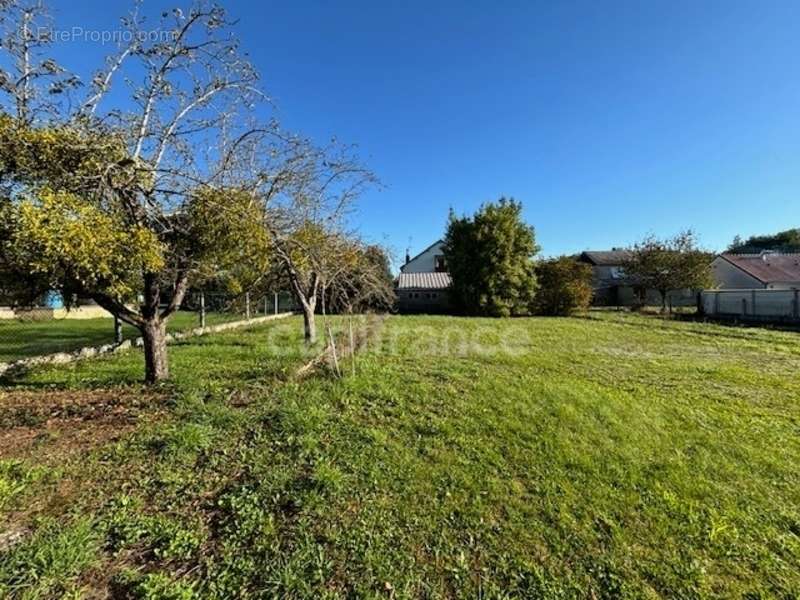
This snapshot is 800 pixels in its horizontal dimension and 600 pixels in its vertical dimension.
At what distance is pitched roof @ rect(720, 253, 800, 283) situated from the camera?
25516 millimetres

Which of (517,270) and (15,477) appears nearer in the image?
(15,477)

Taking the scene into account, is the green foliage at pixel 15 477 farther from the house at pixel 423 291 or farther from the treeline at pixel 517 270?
the house at pixel 423 291

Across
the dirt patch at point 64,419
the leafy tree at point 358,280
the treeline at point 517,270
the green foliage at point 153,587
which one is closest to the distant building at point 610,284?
the treeline at point 517,270

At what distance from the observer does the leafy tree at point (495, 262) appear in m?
20.0

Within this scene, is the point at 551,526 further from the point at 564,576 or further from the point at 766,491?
the point at 766,491

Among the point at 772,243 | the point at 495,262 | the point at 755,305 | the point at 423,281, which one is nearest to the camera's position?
the point at 755,305

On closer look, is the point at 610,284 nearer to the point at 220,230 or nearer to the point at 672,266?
the point at 672,266

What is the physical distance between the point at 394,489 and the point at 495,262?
17876 mm

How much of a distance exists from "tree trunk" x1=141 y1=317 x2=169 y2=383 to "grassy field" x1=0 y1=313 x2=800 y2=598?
315 mm

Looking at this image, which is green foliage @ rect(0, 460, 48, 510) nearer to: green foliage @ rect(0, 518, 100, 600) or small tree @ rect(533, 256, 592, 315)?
green foliage @ rect(0, 518, 100, 600)

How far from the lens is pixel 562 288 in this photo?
2023cm

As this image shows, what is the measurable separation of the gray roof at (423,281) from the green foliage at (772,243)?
46.4 meters

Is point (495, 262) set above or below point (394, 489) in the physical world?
above

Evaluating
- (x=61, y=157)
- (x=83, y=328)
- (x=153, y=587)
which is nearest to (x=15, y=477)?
(x=153, y=587)
